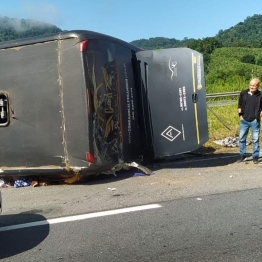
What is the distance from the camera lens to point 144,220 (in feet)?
15.5

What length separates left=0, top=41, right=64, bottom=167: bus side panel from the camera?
5953 mm

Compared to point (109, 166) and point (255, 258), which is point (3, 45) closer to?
point (109, 166)

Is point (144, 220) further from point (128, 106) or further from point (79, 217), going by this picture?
point (128, 106)

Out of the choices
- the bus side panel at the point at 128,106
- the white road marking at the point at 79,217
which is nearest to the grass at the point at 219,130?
the bus side panel at the point at 128,106

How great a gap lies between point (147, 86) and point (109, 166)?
1478 millimetres

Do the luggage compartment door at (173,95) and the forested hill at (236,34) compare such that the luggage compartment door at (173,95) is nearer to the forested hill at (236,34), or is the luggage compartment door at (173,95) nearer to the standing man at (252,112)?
the standing man at (252,112)

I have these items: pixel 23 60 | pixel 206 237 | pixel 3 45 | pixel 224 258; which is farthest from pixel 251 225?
pixel 3 45

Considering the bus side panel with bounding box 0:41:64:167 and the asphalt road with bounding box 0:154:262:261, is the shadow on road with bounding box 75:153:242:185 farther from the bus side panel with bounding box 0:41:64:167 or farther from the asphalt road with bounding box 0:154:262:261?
the bus side panel with bounding box 0:41:64:167

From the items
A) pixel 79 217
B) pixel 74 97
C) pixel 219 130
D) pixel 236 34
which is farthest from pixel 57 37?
pixel 236 34

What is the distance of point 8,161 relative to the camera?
6.21m

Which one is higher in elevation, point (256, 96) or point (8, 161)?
point (256, 96)

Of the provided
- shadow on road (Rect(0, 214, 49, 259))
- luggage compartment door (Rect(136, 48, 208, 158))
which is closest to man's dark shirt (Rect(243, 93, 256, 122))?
luggage compartment door (Rect(136, 48, 208, 158))

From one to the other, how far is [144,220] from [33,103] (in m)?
2.39

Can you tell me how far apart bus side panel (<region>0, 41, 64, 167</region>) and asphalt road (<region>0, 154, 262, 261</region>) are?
2.11 feet
